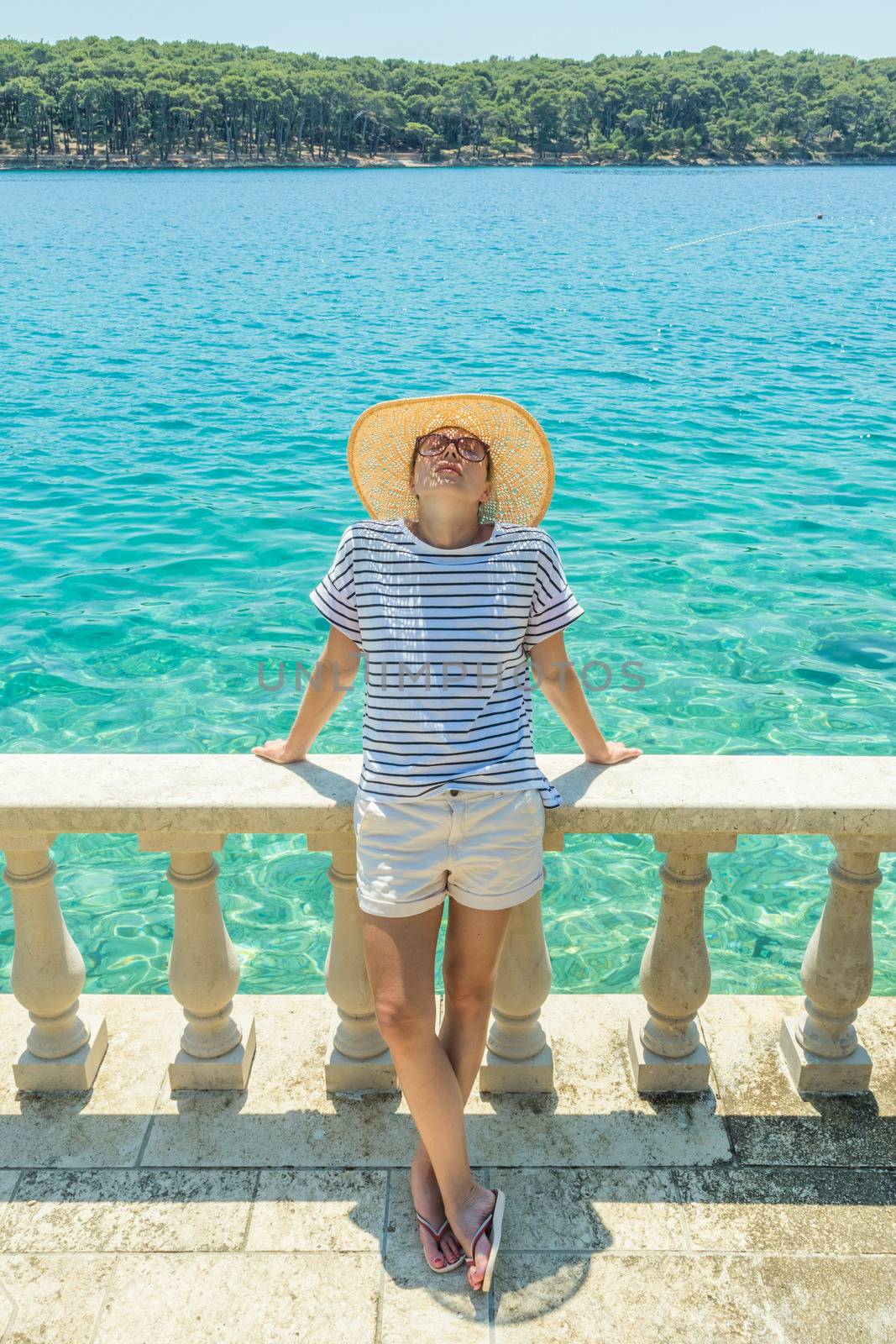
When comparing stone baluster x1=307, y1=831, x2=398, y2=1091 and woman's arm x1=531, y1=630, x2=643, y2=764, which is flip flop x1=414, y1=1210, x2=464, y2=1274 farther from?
woman's arm x1=531, y1=630, x2=643, y2=764

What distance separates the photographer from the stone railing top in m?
2.70

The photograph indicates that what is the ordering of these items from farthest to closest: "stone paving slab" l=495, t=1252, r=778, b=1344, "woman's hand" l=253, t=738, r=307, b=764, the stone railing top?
"woman's hand" l=253, t=738, r=307, b=764
the stone railing top
"stone paving slab" l=495, t=1252, r=778, b=1344

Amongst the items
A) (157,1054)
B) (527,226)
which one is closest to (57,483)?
(157,1054)

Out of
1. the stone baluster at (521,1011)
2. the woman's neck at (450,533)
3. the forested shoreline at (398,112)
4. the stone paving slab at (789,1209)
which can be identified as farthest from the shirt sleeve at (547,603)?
the forested shoreline at (398,112)

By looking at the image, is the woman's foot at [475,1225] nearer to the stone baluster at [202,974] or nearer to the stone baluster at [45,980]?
the stone baluster at [202,974]

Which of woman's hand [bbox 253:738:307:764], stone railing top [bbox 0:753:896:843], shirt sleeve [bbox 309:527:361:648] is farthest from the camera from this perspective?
woman's hand [bbox 253:738:307:764]

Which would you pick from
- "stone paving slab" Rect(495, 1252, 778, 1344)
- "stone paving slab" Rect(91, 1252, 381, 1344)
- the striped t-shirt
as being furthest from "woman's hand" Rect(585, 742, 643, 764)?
"stone paving slab" Rect(91, 1252, 381, 1344)

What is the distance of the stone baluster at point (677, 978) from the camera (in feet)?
9.45

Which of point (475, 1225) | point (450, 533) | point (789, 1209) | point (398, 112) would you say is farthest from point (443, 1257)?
point (398, 112)

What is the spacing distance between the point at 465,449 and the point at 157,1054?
193 centimetres

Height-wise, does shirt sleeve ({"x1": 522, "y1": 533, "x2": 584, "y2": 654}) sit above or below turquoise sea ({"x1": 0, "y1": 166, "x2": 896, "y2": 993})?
above

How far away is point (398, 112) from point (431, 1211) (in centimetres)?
15624

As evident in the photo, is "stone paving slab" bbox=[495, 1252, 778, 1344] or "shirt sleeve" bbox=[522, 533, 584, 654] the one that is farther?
"shirt sleeve" bbox=[522, 533, 584, 654]

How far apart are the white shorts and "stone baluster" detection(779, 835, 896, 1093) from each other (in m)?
0.83
